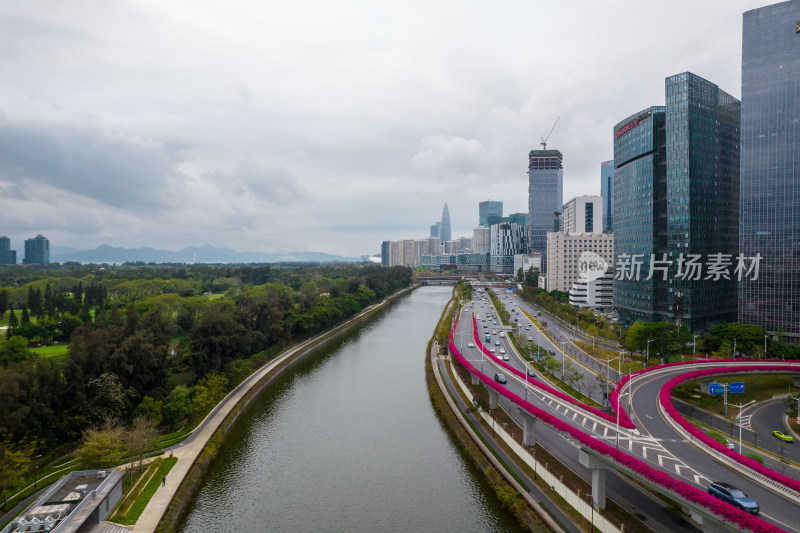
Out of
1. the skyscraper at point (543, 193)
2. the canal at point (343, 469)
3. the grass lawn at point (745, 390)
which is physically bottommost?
the canal at point (343, 469)

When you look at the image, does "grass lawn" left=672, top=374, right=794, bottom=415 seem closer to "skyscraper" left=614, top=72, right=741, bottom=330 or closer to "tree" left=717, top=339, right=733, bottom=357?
"tree" left=717, top=339, right=733, bottom=357

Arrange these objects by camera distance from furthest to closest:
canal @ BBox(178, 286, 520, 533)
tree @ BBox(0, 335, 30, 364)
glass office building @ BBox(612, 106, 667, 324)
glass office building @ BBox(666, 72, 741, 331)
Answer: glass office building @ BBox(612, 106, 667, 324)
glass office building @ BBox(666, 72, 741, 331)
tree @ BBox(0, 335, 30, 364)
canal @ BBox(178, 286, 520, 533)

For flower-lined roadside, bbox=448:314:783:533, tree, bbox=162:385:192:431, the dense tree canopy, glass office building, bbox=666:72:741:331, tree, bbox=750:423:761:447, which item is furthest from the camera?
glass office building, bbox=666:72:741:331

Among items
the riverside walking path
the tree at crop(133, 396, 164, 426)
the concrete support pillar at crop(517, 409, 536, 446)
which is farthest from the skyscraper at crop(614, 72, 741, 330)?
the tree at crop(133, 396, 164, 426)

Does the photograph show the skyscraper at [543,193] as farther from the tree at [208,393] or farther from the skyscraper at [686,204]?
the tree at [208,393]

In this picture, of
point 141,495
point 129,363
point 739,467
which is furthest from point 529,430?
point 129,363

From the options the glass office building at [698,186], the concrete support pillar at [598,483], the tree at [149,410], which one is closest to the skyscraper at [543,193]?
the glass office building at [698,186]

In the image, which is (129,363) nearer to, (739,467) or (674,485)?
(674,485)
